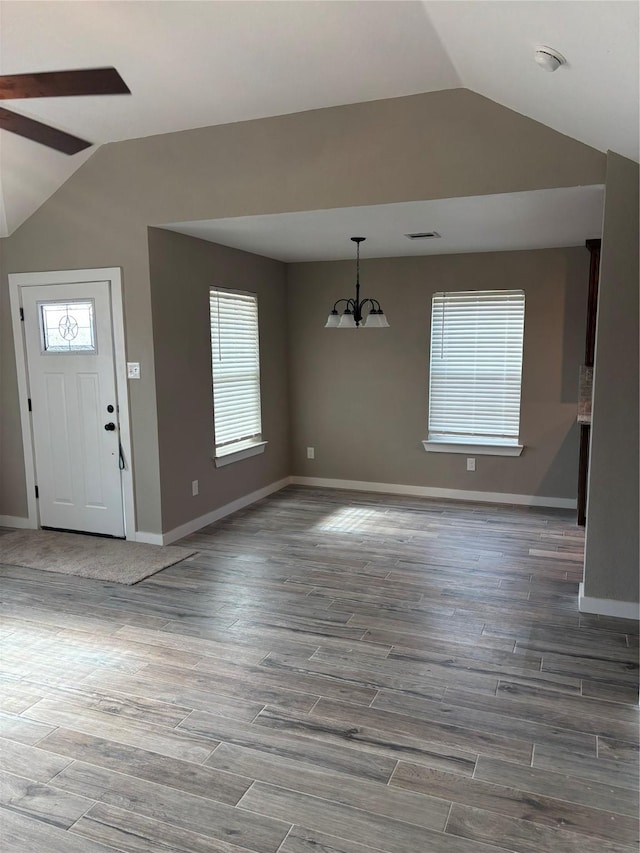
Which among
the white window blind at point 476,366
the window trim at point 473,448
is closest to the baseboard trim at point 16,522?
the window trim at point 473,448

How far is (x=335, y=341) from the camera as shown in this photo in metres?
6.14

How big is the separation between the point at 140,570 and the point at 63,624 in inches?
29.1

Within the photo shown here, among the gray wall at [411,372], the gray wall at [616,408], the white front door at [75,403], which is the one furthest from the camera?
the gray wall at [411,372]

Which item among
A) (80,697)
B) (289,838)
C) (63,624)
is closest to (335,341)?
(63,624)

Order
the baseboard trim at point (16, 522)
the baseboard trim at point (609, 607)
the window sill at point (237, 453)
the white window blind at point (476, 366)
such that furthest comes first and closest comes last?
1. the white window blind at point (476, 366)
2. the window sill at point (237, 453)
3. the baseboard trim at point (16, 522)
4. the baseboard trim at point (609, 607)

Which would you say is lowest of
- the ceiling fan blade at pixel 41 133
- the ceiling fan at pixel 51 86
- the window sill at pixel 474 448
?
the window sill at pixel 474 448

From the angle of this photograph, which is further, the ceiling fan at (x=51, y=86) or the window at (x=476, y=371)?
the window at (x=476, y=371)

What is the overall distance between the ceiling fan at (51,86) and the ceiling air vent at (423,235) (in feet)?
7.13

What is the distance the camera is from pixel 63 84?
342cm

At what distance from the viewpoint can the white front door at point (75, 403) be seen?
4.51 meters

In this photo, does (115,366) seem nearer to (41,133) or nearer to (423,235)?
(41,133)

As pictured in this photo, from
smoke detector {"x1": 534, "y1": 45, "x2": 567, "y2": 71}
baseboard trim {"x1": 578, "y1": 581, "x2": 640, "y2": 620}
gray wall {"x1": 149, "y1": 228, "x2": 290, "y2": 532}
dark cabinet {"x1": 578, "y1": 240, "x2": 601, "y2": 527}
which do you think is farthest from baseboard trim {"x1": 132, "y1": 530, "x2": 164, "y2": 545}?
smoke detector {"x1": 534, "y1": 45, "x2": 567, "y2": 71}

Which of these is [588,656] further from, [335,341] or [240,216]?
[335,341]

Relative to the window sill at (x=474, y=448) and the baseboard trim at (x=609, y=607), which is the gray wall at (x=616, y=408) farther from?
the window sill at (x=474, y=448)
